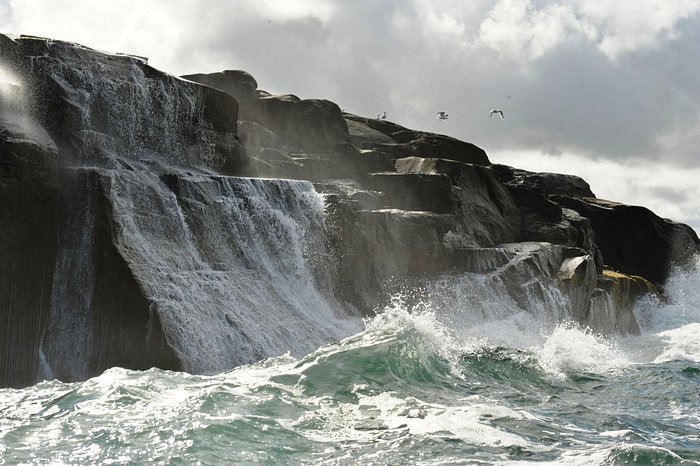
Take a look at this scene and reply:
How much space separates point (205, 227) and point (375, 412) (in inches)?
232

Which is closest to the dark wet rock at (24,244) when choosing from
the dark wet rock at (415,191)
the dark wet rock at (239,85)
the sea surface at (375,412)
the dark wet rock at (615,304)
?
the sea surface at (375,412)

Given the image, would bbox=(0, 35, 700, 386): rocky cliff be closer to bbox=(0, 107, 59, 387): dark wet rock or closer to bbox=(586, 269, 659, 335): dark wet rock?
bbox=(0, 107, 59, 387): dark wet rock

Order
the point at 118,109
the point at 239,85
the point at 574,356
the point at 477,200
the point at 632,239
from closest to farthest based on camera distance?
the point at 118,109 → the point at 574,356 → the point at 239,85 → the point at 477,200 → the point at 632,239

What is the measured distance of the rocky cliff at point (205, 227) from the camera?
1195 cm

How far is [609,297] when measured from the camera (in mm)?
25953

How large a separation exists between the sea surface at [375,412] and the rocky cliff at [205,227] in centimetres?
138

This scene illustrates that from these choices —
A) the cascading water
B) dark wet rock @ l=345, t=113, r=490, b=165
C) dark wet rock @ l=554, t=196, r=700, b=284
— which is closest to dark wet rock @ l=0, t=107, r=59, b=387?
the cascading water

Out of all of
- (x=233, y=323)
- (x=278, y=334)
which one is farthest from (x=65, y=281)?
(x=278, y=334)

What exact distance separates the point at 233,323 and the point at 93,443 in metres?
5.65

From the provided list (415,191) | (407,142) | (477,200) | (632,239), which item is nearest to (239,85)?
(415,191)

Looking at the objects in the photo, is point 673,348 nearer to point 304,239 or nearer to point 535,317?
point 535,317

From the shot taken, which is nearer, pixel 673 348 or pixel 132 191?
pixel 132 191

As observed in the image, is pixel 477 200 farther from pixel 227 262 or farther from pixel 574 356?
pixel 227 262

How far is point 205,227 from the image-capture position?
1430cm
